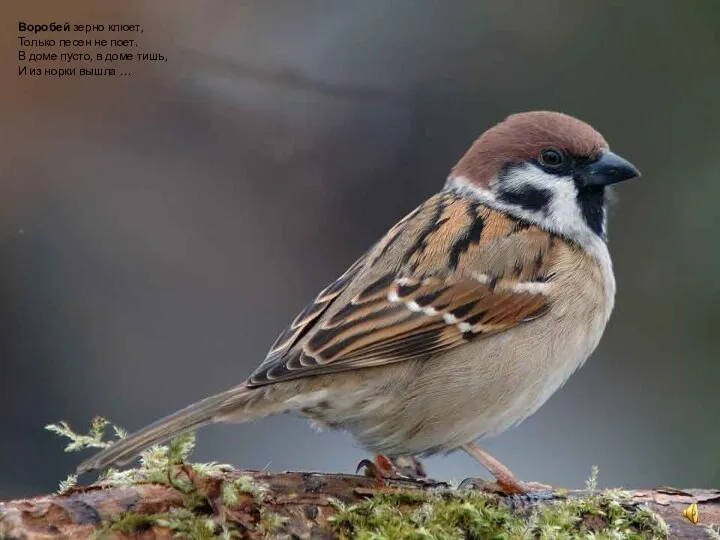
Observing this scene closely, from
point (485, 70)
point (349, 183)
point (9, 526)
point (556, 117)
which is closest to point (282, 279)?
point (349, 183)

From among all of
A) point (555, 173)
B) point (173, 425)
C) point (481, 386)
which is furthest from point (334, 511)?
point (555, 173)

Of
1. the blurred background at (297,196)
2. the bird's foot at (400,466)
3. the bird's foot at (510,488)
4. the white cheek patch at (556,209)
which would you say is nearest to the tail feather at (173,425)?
the bird's foot at (400,466)

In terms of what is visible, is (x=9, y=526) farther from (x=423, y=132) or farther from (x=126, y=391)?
(x=423, y=132)

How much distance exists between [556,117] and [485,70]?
3.41m

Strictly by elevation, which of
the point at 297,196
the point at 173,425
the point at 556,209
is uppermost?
the point at 297,196

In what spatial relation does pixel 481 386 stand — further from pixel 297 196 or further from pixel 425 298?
pixel 297 196

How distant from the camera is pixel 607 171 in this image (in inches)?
165

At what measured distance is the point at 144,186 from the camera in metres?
7.03

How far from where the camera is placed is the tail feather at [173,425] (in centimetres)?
314

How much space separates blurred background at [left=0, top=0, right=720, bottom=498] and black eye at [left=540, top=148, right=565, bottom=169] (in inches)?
89.6

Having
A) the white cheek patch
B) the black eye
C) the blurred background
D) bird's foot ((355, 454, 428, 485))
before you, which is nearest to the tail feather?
bird's foot ((355, 454, 428, 485))

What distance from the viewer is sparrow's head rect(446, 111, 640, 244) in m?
4.20

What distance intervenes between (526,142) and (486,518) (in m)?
A: 1.77

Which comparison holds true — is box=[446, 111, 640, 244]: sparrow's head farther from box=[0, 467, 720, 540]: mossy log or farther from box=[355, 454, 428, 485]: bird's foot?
box=[0, 467, 720, 540]: mossy log
